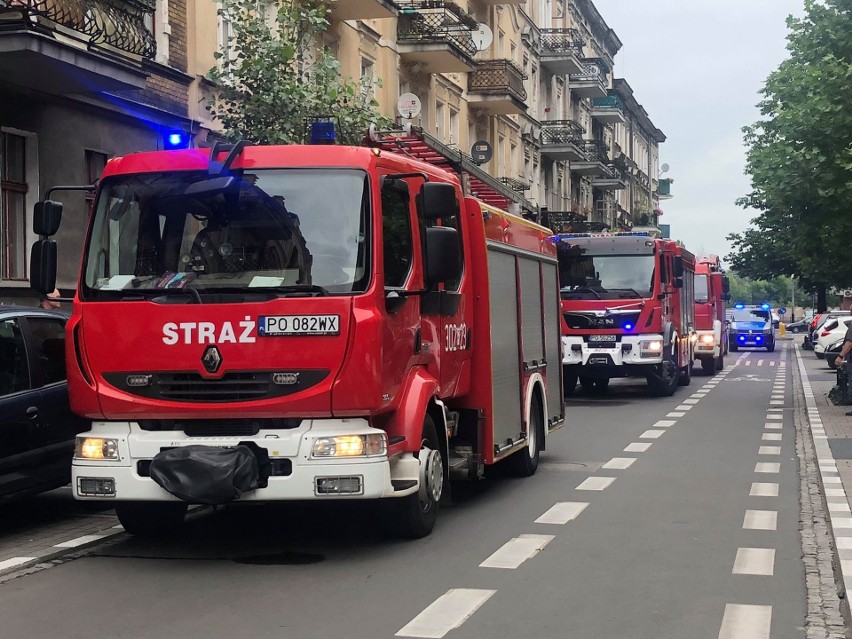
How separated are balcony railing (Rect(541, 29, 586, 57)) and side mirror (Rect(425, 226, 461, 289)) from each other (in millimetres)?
47022

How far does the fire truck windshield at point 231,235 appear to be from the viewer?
7777 millimetres

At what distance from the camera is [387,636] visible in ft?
19.4

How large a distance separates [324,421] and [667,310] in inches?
612

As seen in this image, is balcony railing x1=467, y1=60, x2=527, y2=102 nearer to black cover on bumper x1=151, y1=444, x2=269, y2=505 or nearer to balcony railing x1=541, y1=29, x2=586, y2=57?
balcony railing x1=541, y1=29, x2=586, y2=57

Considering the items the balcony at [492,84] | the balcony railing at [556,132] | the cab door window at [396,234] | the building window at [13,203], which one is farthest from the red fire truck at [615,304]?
the balcony railing at [556,132]

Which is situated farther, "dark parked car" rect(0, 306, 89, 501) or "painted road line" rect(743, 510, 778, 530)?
"painted road line" rect(743, 510, 778, 530)

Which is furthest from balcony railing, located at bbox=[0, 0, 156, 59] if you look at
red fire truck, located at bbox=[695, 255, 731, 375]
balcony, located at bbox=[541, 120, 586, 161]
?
balcony, located at bbox=[541, 120, 586, 161]

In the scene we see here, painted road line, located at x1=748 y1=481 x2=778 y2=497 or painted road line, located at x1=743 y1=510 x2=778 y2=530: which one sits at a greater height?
painted road line, located at x1=748 y1=481 x2=778 y2=497

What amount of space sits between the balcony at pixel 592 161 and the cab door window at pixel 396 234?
49.1 metres

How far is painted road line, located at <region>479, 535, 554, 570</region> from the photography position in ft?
25.2

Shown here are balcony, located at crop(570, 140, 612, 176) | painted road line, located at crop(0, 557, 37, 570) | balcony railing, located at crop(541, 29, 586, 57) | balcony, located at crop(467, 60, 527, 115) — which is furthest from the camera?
balcony, located at crop(570, 140, 612, 176)

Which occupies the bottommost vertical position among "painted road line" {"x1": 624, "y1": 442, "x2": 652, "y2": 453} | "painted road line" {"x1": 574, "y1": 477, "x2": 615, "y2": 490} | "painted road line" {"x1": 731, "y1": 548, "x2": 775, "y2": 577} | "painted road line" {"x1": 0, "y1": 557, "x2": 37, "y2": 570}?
"painted road line" {"x1": 731, "y1": 548, "x2": 775, "y2": 577}

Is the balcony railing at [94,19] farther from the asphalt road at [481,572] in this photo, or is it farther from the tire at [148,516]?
the tire at [148,516]

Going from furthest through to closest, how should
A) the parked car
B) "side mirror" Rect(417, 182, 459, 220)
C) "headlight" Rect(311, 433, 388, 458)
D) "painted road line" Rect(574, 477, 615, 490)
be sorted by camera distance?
the parked car, "painted road line" Rect(574, 477, 615, 490), "side mirror" Rect(417, 182, 459, 220), "headlight" Rect(311, 433, 388, 458)
